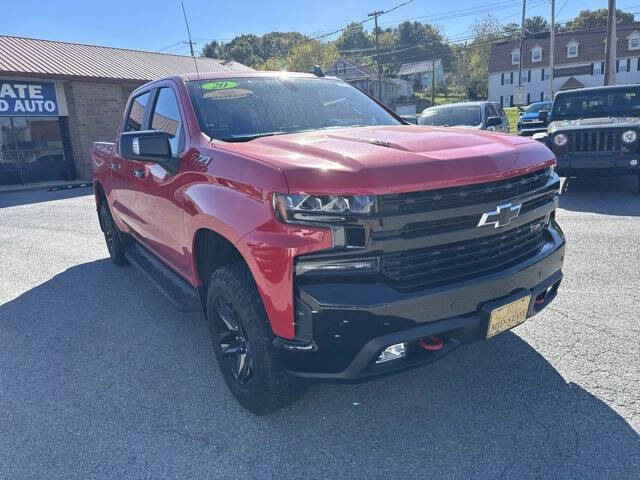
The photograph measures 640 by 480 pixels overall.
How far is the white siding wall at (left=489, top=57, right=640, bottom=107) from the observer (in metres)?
60.6

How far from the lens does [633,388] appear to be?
2.90m

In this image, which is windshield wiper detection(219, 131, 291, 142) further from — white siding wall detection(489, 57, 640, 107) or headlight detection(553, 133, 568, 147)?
white siding wall detection(489, 57, 640, 107)

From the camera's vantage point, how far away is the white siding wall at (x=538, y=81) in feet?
199

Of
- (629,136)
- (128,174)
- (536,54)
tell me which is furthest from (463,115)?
(536,54)

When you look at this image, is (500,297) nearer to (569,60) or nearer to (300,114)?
(300,114)

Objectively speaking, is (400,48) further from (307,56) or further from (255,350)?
(255,350)

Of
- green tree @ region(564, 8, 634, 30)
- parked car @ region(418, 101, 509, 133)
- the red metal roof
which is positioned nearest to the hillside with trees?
green tree @ region(564, 8, 634, 30)

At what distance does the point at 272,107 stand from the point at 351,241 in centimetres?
170

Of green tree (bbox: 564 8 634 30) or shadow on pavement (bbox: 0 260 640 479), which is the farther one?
green tree (bbox: 564 8 634 30)

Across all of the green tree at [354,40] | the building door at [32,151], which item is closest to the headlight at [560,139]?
the building door at [32,151]

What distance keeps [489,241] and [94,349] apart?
3.04m

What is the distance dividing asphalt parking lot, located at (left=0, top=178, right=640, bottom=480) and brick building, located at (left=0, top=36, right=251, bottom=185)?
1515 centimetres

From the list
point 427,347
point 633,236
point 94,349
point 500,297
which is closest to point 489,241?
point 500,297

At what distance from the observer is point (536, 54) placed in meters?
65.2
